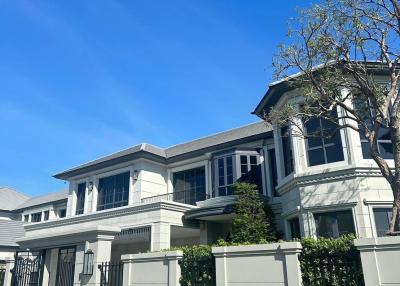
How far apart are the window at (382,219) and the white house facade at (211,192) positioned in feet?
0.10

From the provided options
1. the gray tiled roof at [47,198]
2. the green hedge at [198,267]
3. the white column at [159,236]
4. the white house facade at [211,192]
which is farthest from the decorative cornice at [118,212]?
the gray tiled roof at [47,198]

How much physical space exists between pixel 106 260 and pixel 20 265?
14.2 ft

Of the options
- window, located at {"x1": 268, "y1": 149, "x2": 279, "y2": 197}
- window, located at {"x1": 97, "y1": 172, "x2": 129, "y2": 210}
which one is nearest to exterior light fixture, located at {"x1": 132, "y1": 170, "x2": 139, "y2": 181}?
window, located at {"x1": 97, "y1": 172, "x2": 129, "y2": 210}

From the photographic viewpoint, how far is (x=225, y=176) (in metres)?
18.9

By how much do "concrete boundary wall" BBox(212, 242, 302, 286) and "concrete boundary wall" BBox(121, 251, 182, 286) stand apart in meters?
1.21

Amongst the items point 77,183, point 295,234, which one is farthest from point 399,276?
point 77,183

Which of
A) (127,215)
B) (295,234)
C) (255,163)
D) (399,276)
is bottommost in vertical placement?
(399,276)

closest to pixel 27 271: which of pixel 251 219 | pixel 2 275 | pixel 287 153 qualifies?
pixel 2 275

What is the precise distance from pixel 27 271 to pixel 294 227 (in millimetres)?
9574

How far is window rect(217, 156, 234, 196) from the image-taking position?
18.6 m

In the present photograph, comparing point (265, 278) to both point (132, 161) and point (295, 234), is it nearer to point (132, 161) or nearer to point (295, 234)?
point (295, 234)

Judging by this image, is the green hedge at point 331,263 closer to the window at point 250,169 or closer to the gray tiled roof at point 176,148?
the window at point 250,169

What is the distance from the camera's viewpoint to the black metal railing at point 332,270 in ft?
23.0

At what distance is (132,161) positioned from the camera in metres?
21.6
